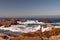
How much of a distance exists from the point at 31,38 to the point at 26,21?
88.8 inches

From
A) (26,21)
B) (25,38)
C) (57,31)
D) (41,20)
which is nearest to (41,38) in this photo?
(25,38)

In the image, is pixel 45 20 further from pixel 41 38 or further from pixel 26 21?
pixel 41 38

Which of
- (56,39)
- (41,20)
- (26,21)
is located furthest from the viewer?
(26,21)

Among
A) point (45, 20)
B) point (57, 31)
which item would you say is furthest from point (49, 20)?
point (57, 31)

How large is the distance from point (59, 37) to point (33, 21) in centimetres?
205

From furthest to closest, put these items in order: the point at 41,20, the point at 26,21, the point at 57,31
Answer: the point at 26,21 < the point at 41,20 < the point at 57,31

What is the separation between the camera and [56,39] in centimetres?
222

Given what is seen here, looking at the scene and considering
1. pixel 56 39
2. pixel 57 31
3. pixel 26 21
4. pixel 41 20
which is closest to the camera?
pixel 56 39

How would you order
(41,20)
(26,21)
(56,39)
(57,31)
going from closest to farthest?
(56,39) → (57,31) → (41,20) → (26,21)

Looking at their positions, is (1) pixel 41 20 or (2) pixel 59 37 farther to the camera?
(1) pixel 41 20

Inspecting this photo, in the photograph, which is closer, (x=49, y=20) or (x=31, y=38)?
(x=31, y=38)

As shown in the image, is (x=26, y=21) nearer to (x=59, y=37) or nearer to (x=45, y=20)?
(x=45, y=20)

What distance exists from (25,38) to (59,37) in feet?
1.54

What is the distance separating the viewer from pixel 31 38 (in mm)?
2289
